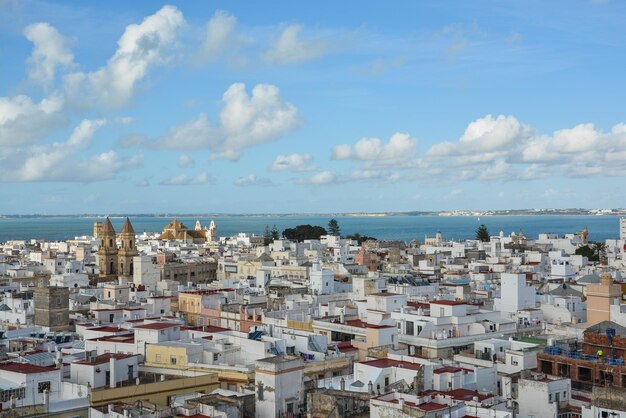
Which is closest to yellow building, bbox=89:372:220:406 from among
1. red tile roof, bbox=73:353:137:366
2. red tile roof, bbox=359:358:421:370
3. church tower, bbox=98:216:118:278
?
red tile roof, bbox=73:353:137:366

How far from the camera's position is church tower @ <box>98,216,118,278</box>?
267 feet

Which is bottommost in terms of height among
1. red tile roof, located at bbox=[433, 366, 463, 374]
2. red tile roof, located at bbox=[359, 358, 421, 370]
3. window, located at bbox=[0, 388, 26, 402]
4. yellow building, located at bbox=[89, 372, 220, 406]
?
yellow building, located at bbox=[89, 372, 220, 406]

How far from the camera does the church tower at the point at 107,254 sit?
81375 mm

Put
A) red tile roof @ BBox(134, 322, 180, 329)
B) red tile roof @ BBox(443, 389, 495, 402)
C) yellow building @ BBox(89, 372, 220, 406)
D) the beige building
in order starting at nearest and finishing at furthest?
red tile roof @ BBox(443, 389, 495, 402) → yellow building @ BBox(89, 372, 220, 406) → red tile roof @ BBox(134, 322, 180, 329) → the beige building

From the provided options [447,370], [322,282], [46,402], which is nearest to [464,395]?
[447,370]

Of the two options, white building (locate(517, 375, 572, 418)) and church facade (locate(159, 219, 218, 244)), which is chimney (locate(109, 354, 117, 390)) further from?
church facade (locate(159, 219, 218, 244))

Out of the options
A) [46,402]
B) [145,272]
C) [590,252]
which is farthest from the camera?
[590,252]

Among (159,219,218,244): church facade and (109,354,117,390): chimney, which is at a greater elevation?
(159,219,218,244): church facade

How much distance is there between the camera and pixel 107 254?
8150 cm

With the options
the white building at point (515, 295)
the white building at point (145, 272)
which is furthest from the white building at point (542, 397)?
the white building at point (145, 272)

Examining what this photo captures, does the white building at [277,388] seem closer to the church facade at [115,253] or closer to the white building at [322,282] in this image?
the white building at [322,282]

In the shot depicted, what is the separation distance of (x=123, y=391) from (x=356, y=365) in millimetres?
8107

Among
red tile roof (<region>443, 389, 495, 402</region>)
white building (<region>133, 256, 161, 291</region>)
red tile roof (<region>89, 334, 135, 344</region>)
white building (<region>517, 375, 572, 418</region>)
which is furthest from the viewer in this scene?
white building (<region>133, 256, 161, 291</region>)

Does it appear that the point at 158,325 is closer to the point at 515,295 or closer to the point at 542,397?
the point at 542,397
